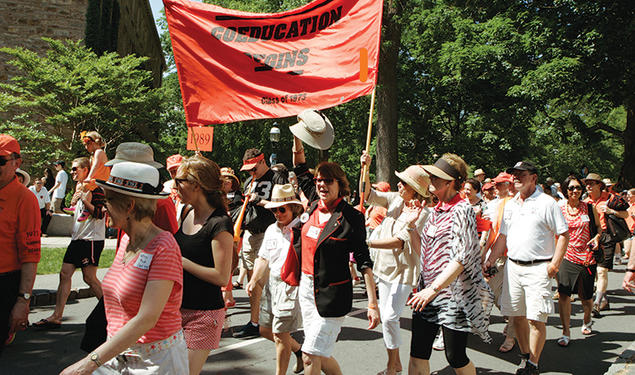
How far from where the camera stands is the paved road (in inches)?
193

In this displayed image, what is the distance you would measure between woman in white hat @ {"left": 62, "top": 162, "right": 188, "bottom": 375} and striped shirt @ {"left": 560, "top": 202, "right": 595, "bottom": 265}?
627 cm

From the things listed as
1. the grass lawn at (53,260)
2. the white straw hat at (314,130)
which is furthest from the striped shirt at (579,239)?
the grass lawn at (53,260)

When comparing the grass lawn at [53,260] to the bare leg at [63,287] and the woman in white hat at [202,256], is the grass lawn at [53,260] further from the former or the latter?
the woman in white hat at [202,256]

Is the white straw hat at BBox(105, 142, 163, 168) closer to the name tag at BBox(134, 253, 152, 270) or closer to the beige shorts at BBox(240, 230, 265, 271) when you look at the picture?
the name tag at BBox(134, 253, 152, 270)

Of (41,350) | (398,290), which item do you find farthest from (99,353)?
(41,350)

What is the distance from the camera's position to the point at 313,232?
398cm

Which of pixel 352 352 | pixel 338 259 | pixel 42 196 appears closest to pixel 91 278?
pixel 352 352

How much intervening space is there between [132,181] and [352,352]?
13.2 feet

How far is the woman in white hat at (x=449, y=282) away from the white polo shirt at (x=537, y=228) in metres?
1.49

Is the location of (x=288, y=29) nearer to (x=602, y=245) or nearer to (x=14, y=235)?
(x=14, y=235)

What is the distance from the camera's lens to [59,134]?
18500mm

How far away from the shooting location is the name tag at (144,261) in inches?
86.9

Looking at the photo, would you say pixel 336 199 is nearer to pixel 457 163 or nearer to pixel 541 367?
pixel 457 163

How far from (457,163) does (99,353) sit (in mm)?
2880
